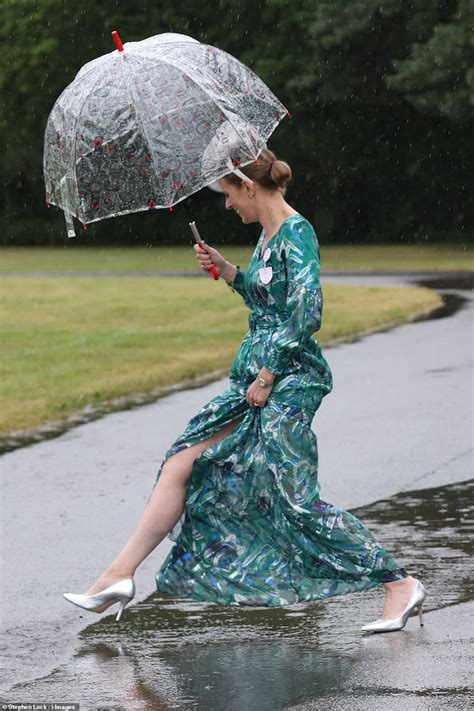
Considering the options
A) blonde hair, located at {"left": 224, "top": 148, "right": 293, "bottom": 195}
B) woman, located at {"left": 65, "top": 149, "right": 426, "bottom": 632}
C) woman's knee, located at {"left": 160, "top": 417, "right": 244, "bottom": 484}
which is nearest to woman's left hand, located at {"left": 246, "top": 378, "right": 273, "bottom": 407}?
woman, located at {"left": 65, "top": 149, "right": 426, "bottom": 632}

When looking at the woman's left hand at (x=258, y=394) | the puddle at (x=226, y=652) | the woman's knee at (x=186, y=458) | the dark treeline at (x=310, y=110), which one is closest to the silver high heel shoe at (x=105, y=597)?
the puddle at (x=226, y=652)

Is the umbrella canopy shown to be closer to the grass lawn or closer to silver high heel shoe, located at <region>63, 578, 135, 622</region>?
silver high heel shoe, located at <region>63, 578, 135, 622</region>

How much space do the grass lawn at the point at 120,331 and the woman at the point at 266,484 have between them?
17.7 feet

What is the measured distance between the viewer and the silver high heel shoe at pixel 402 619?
17.7ft

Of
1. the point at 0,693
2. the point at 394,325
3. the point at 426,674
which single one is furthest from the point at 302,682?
the point at 394,325

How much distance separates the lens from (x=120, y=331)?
1841 cm

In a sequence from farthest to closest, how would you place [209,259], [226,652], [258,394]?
[209,259], [258,394], [226,652]

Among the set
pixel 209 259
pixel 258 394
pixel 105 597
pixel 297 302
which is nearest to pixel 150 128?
pixel 209 259

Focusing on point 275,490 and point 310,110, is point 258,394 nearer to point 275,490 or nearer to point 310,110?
point 275,490

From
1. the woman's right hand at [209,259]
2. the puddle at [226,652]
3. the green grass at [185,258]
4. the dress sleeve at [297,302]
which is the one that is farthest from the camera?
the green grass at [185,258]

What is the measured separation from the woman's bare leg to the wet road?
0.23m

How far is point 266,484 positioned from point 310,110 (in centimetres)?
4366

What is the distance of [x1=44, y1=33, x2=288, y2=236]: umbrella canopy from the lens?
17.9ft

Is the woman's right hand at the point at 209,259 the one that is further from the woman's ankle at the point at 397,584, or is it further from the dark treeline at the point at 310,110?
the dark treeline at the point at 310,110
